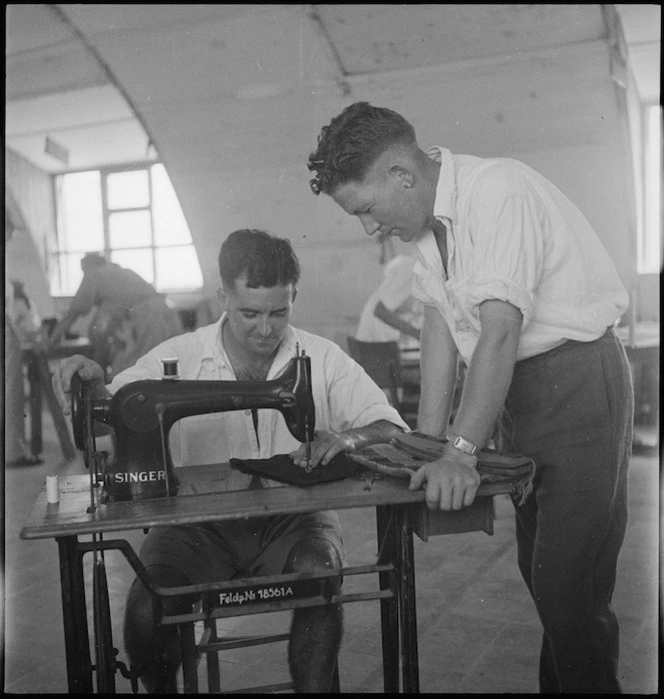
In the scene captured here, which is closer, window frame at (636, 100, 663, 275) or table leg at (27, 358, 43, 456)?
window frame at (636, 100, 663, 275)

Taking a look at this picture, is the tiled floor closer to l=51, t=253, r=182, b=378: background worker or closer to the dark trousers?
l=51, t=253, r=182, b=378: background worker

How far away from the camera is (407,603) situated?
1.91 m

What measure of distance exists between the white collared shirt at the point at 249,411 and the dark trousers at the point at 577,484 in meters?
0.50

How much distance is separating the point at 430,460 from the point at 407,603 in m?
0.34

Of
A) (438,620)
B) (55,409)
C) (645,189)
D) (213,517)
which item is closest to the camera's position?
(213,517)

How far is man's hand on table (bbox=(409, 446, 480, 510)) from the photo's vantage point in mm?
1714

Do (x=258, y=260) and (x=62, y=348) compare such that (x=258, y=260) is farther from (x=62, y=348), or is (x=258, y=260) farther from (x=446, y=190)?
(x=62, y=348)

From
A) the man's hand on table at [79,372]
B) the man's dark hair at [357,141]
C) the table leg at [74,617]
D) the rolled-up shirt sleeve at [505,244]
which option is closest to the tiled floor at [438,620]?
the table leg at [74,617]

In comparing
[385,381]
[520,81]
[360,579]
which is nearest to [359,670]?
[360,579]

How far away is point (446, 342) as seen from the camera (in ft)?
7.49

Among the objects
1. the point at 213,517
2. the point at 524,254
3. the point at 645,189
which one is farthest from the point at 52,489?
the point at 645,189

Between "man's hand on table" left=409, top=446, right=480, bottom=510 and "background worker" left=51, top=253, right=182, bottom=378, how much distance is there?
1383 millimetres

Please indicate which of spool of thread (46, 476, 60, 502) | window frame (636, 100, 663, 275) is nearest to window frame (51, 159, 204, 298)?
spool of thread (46, 476, 60, 502)

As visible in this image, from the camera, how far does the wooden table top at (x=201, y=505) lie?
1640 millimetres
